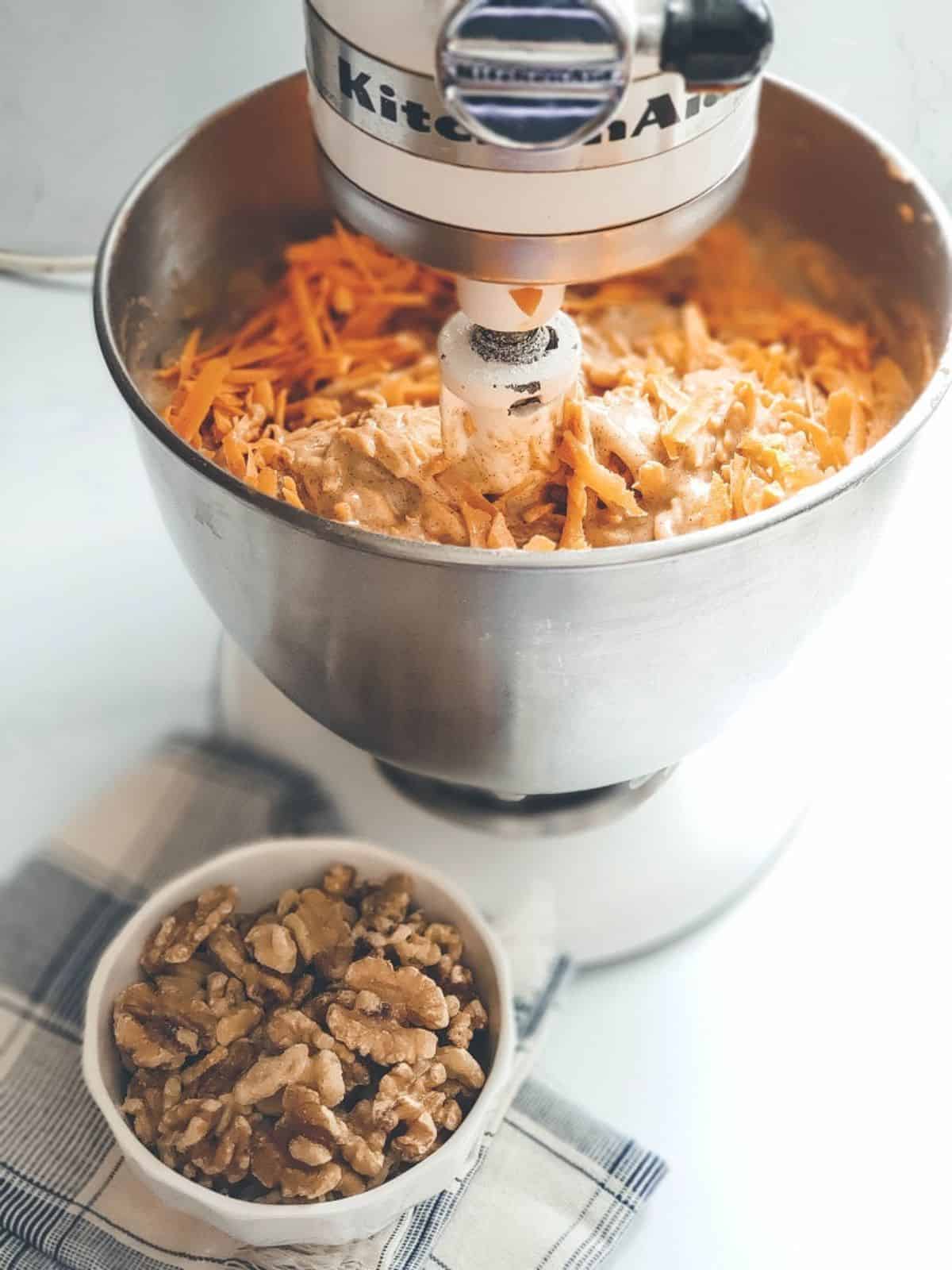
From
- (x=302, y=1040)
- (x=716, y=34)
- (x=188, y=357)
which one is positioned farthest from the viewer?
(x=188, y=357)

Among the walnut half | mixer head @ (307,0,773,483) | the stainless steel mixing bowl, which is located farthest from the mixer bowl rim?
the walnut half

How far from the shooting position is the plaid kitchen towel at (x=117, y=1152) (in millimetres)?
606

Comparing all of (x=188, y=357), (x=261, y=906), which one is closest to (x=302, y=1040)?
(x=261, y=906)

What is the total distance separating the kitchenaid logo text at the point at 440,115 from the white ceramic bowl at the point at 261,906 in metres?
0.34

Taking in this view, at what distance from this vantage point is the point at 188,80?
942 millimetres

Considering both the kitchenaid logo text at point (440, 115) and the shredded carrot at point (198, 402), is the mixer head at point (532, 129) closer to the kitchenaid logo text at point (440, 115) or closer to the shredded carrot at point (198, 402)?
the kitchenaid logo text at point (440, 115)

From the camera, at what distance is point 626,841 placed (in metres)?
0.73

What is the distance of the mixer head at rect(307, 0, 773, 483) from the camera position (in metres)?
0.41

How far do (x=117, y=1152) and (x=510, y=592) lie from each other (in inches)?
13.2

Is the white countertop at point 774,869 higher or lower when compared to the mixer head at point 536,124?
lower

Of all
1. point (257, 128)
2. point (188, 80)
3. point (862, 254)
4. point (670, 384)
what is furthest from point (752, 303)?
point (188, 80)

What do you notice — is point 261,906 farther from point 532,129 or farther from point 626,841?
point 532,129

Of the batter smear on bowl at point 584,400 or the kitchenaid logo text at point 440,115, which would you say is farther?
the batter smear on bowl at point 584,400

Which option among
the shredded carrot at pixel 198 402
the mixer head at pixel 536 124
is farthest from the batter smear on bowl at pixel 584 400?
the mixer head at pixel 536 124
